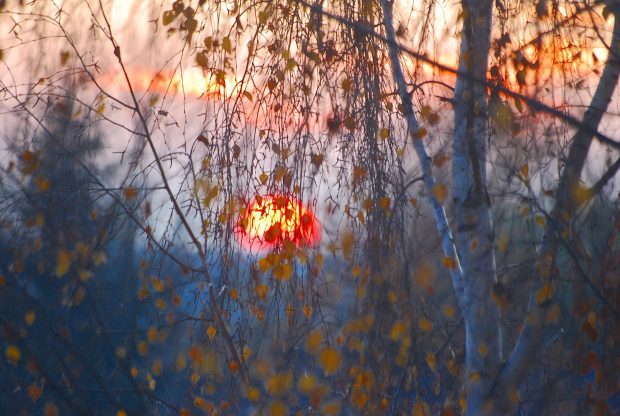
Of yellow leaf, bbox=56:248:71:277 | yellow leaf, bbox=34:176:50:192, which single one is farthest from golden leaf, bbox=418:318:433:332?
yellow leaf, bbox=34:176:50:192

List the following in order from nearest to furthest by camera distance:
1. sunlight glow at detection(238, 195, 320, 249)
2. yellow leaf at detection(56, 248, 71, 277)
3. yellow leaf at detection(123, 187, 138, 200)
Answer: sunlight glow at detection(238, 195, 320, 249), yellow leaf at detection(123, 187, 138, 200), yellow leaf at detection(56, 248, 71, 277)

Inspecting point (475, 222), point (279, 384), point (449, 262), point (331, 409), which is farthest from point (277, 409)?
point (475, 222)

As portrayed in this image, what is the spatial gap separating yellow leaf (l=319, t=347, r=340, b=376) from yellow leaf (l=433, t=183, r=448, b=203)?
0.75 m

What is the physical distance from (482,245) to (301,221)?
0.70 meters

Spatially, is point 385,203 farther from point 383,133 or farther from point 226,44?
point 226,44

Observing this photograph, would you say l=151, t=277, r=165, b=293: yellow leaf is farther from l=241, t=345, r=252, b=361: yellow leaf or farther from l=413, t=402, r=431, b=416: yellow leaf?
l=413, t=402, r=431, b=416: yellow leaf

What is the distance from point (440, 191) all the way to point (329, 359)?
806mm

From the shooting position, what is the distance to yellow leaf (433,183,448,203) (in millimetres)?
3213

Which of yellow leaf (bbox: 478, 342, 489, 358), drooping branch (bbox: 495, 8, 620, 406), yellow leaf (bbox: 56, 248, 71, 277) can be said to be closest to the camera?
drooping branch (bbox: 495, 8, 620, 406)

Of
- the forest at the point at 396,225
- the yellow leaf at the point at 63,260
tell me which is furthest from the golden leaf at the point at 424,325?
the yellow leaf at the point at 63,260

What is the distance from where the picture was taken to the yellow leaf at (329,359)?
10.5 feet

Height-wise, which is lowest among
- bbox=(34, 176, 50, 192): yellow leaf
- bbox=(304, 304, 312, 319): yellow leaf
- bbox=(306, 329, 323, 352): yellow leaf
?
bbox=(306, 329, 323, 352): yellow leaf

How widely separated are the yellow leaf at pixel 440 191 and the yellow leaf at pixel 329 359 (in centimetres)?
75

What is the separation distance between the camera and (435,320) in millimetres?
3525
